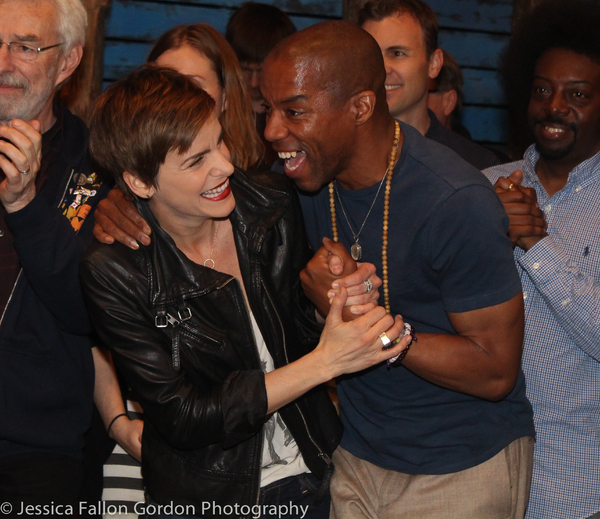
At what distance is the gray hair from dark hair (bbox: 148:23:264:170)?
392 millimetres

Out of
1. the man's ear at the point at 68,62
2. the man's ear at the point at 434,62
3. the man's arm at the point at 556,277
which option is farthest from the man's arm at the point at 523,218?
the man's ear at the point at 68,62

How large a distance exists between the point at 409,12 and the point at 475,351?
1940 mm

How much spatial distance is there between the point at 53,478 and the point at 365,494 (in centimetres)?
102

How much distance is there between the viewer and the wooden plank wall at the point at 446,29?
5090 mm

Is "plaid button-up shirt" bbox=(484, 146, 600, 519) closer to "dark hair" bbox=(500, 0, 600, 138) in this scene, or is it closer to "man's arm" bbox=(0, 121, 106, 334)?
"dark hair" bbox=(500, 0, 600, 138)

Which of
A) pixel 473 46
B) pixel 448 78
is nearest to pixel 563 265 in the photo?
pixel 448 78

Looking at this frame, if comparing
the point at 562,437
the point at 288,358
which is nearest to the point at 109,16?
the point at 288,358

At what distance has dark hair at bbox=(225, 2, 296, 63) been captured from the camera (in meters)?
3.88

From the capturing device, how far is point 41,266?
2.10 m

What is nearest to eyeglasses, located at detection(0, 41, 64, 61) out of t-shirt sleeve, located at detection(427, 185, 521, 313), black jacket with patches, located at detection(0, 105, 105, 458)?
black jacket with patches, located at detection(0, 105, 105, 458)

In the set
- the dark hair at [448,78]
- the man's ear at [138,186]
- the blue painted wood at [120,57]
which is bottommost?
the blue painted wood at [120,57]

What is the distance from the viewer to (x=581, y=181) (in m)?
2.36

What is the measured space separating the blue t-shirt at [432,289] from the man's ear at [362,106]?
5.9 inches

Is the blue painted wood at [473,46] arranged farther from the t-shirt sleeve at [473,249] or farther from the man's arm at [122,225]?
the man's arm at [122,225]
